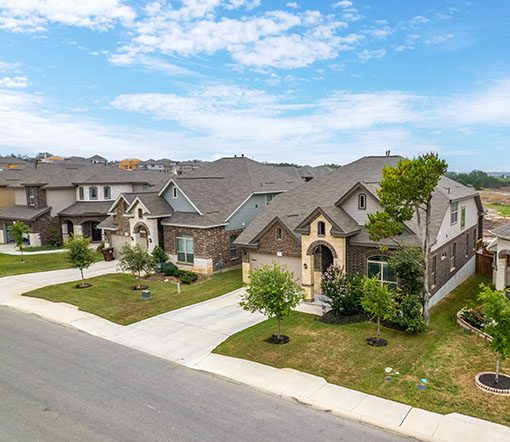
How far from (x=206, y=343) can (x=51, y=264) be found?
21648 mm

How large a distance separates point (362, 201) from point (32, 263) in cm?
2615

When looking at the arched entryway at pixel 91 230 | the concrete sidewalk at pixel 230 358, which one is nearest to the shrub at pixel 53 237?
the arched entryway at pixel 91 230

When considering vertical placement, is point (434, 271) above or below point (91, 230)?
below

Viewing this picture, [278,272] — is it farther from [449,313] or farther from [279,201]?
[279,201]

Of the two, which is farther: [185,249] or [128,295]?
[185,249]

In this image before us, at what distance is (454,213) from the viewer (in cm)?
2278

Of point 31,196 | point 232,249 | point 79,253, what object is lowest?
point 232,249

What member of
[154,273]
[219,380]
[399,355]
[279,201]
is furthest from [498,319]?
[154,273]

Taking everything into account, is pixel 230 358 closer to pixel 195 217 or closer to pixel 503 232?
pixel 503 232

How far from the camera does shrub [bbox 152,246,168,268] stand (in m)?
29.4

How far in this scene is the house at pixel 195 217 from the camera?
1133 inches

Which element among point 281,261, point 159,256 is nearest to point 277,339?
point 281,261

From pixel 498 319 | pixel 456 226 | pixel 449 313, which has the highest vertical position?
pixel 456 226

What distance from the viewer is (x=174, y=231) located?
98.3ft
